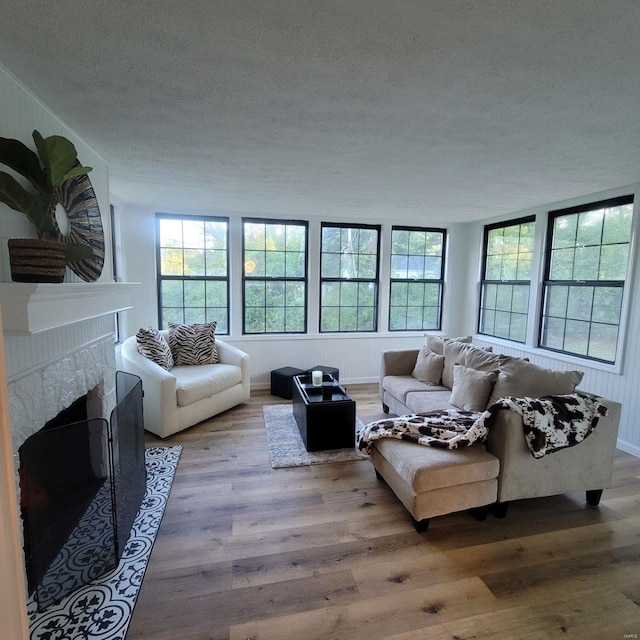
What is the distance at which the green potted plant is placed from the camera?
143cm

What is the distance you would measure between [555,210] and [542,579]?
3655 mm

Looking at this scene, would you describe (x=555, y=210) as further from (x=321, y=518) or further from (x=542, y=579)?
(x=321, y=518)

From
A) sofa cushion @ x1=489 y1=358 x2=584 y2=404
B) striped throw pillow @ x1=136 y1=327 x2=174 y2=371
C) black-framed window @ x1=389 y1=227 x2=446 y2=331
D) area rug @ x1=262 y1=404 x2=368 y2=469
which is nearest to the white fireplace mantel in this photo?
striped throw pillow @ x1=136 y1=327 x2=174 y2=371

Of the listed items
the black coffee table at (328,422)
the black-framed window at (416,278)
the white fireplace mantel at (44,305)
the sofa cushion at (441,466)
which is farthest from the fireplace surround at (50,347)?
the black-framed window at (416,278)

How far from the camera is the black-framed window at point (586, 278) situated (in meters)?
3.36

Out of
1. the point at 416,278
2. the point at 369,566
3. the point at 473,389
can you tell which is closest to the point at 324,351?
the point at 416,278

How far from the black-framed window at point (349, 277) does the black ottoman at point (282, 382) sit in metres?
0.90

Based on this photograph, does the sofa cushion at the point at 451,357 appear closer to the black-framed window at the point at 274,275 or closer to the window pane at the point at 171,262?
the black-framed window at the point at 274,275

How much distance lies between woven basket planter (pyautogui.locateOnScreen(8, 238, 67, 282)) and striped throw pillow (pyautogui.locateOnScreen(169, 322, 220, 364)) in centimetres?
267

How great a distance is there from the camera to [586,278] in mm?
3652

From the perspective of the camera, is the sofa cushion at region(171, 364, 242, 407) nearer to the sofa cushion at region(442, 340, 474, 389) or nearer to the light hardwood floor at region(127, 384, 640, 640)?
the light hardwood floor at region(127, 384, 640, 640)

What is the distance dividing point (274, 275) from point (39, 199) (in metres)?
3.24

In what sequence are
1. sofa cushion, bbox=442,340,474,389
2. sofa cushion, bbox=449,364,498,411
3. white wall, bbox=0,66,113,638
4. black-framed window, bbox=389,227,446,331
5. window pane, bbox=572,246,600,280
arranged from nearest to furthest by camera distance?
white wall, bbox=0,66,113,638 → sofa cushion, bbox=449,364,498,411 → sofa cushion, bbox=442,340,474,389 → window pane, bbox=572,246,600,280 → black-framed window, bbox=389,227,446,331

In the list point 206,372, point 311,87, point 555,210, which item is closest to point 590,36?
point 311,87
